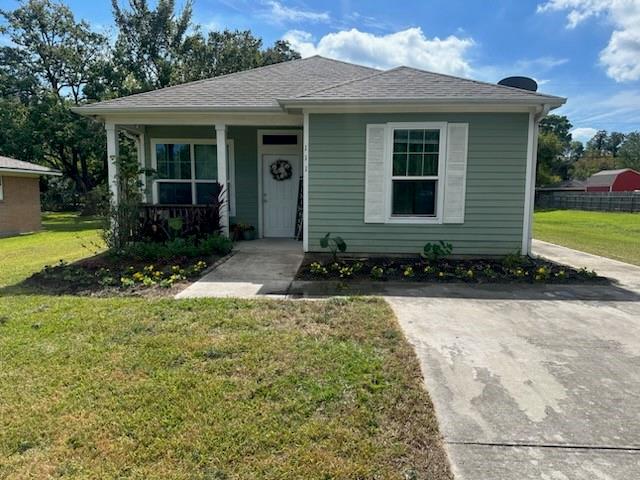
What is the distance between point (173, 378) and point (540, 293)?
4.66 metres

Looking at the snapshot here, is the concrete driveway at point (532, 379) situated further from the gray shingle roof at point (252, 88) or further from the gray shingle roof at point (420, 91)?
the gray shingle roof at point (252, 88)

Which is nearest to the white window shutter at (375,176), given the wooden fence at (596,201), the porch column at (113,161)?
the porch column at (113,161)

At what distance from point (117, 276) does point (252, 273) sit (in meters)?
1.98

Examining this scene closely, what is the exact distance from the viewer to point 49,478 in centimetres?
193

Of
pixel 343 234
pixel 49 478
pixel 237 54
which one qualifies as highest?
pixel 237 54

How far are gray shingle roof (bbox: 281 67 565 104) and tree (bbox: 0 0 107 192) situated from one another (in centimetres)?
1932

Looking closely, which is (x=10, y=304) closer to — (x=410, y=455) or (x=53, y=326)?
(x=53, y=326)

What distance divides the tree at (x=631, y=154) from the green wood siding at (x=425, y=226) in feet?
216

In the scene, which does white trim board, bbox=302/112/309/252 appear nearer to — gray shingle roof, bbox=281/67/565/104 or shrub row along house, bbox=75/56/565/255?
shrub row along house, bbox=75/56/565/255

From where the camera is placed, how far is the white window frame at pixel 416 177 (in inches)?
278

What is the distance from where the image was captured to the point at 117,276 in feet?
19.8

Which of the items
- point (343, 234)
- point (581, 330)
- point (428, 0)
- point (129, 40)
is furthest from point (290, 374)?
point (129, 40)

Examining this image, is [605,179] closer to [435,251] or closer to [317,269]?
[435,251]

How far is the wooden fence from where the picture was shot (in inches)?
995
